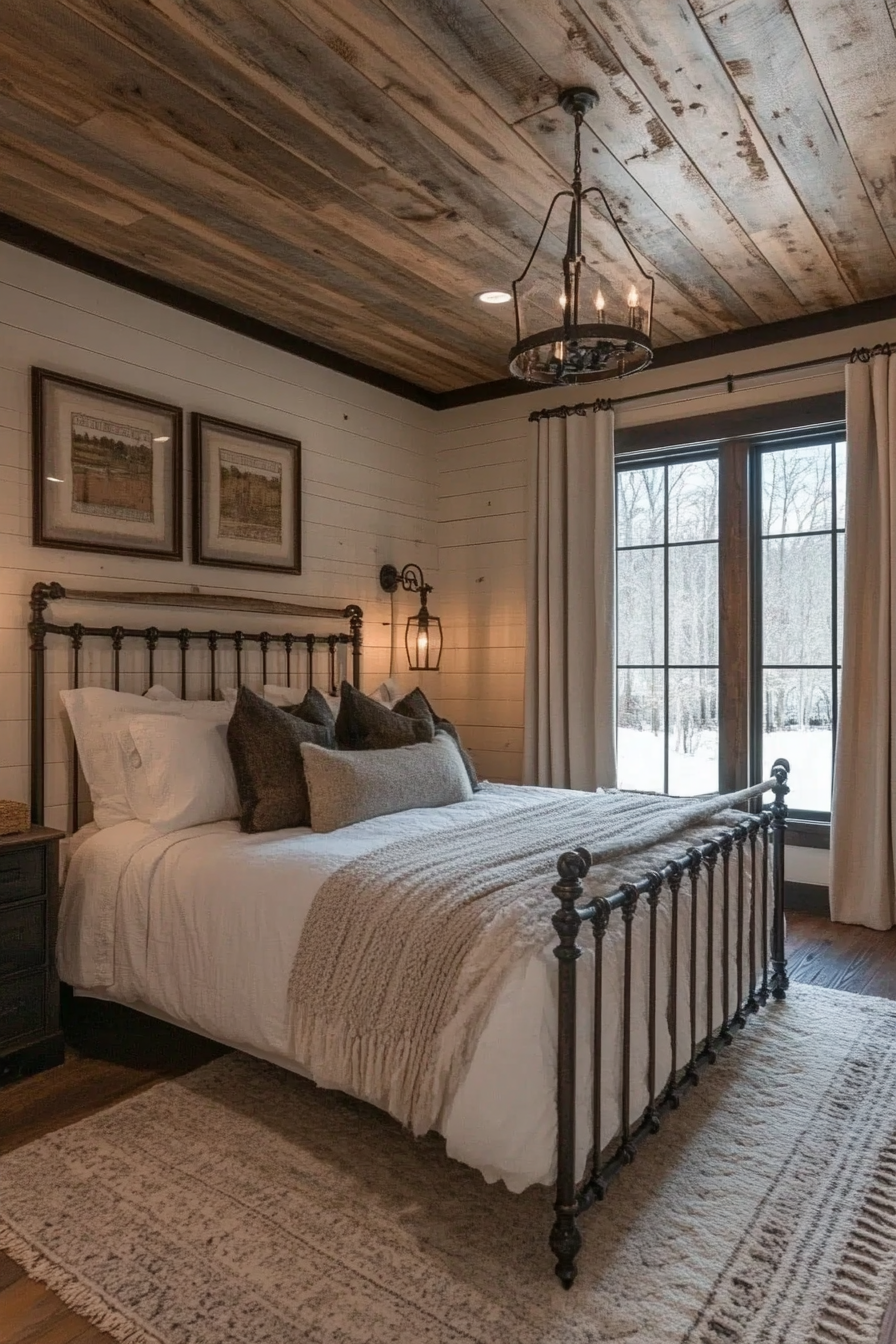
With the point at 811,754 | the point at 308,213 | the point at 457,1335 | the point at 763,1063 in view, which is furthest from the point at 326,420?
the point at 457,1335

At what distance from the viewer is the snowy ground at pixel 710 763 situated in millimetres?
4246

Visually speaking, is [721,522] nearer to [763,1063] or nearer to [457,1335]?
[763,1063]

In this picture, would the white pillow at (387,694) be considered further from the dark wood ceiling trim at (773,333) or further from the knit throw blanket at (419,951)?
the dark wood ceiling trim at (773,333)

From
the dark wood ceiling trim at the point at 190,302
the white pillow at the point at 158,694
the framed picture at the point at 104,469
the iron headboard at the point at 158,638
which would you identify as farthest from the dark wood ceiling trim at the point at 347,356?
the white pillow at the point at 158,694

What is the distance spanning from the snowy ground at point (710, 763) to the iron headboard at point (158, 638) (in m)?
1.50

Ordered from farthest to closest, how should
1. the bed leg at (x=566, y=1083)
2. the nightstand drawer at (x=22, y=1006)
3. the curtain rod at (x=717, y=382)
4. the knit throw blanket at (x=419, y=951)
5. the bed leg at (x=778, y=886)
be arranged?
the curtain rod at (x=717, y=382) < the bed leg at (x=778, y=886) < the nightstand drawer at (x=22, y=1006) < the knit throw blanket at (x=419, y=951) < the bed leg at (x=566, y=1083)

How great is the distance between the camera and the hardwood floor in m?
1.66

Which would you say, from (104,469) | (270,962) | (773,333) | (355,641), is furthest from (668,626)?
(270,962)

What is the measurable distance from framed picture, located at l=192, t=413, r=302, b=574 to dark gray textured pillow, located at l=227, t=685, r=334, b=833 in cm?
101

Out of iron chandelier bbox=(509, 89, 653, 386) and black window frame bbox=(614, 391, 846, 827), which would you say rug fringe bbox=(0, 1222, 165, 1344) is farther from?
black window frame bbox=(614, 391, 846, 827)

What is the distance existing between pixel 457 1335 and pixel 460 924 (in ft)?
2.41

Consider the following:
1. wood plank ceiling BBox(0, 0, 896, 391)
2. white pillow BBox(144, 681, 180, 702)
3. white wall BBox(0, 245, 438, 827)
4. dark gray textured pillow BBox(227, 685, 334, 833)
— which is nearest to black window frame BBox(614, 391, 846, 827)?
wood plank ceiling BBox(0, 0, 896, 391)

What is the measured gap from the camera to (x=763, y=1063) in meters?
2.64

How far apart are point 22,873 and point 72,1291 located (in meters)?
1.22
